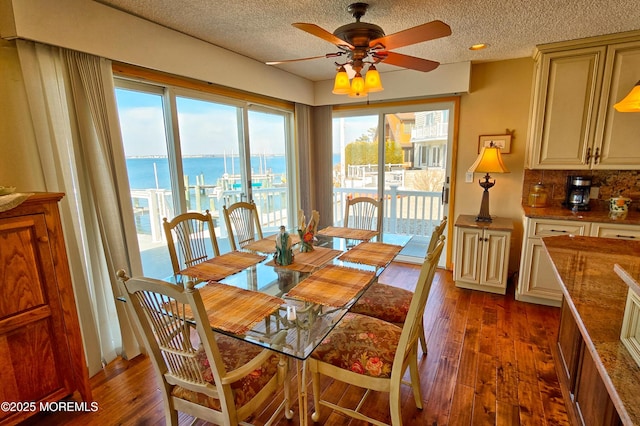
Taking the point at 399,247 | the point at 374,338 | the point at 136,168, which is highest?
the point at 136,168

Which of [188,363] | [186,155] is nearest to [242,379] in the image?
[188,363]

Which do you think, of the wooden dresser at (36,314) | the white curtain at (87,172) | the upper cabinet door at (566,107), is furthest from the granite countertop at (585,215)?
the wooden dresser at (36,314)

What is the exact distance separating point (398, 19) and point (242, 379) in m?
2.44

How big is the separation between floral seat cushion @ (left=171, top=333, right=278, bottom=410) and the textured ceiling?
2.05 metres

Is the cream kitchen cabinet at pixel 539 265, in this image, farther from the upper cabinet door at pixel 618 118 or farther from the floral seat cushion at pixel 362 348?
the floral seat cushion at pixel 362 348

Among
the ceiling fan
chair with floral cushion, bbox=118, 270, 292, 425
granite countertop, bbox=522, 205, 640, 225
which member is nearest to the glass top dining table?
chair with floral cushion, bbox=118, 270, 292, 425

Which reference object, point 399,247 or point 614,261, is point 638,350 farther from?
point 399,247

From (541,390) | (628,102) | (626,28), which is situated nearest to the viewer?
(541,390)

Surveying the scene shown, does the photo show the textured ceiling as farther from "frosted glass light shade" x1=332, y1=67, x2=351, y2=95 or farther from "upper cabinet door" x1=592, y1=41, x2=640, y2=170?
"frosted glass light shade" x1=332, y1=67, x2=351, y2=95

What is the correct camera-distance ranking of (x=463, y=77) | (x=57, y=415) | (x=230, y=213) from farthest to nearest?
(x=463, y=77)
(x=230, y=213)
(x=57, y=415)

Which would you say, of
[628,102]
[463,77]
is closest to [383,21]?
[463,77]

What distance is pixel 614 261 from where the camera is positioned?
1.65 metres

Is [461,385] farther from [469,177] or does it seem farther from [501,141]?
[501,141]

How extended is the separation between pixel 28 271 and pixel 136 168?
1.08 metres
